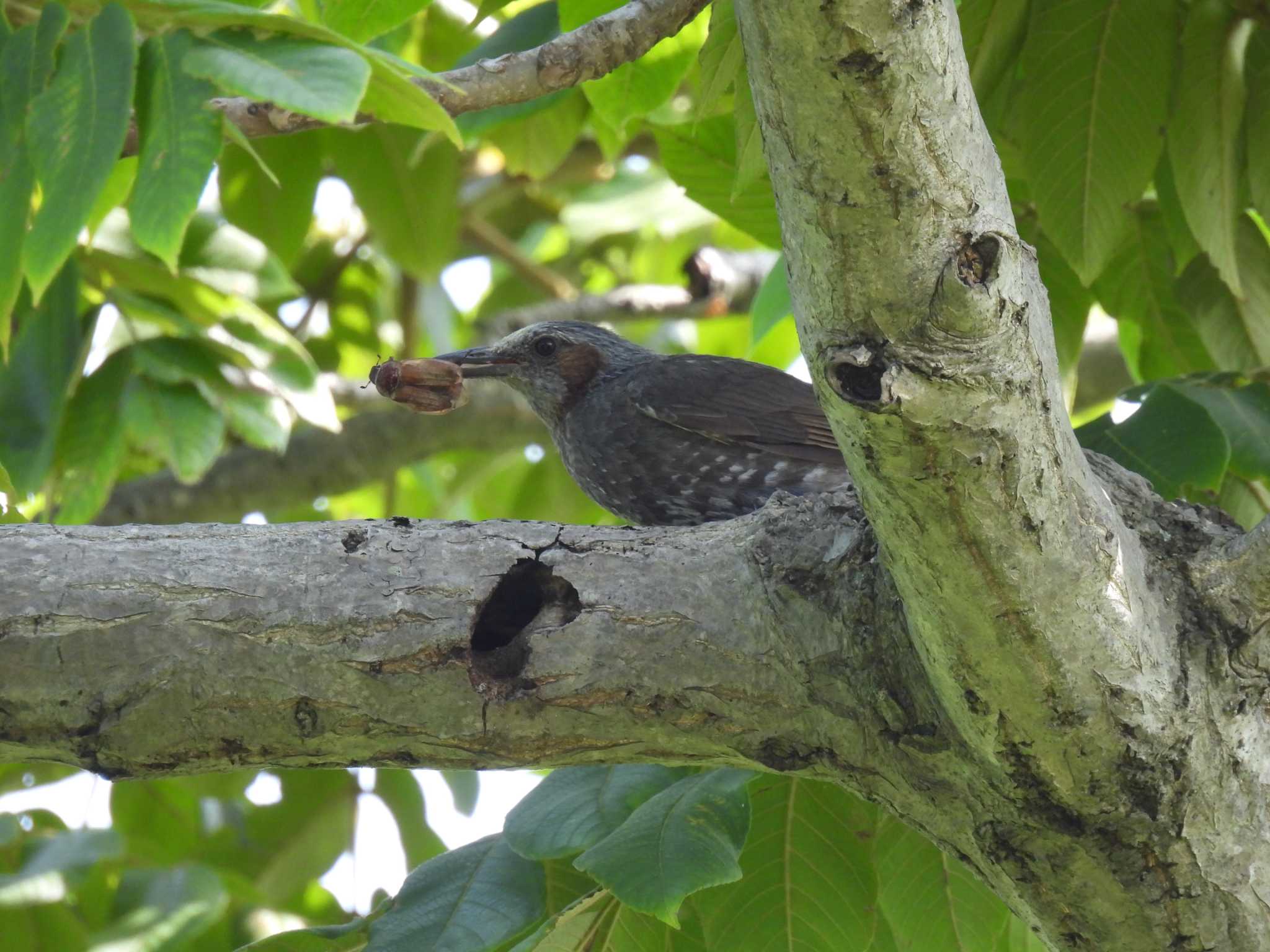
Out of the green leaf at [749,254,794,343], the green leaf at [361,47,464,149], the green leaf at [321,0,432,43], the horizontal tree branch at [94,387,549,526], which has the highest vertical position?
the horizontal tree branch at [94,387,549,526]

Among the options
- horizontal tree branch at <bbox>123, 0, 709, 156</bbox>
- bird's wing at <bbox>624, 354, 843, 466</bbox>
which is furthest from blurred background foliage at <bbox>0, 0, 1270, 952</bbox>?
bird's wing at <bbox>624, 354, 843, 466</bbox>

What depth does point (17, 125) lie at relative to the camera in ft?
8.58

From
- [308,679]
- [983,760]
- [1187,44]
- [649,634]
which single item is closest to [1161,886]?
[983,760]

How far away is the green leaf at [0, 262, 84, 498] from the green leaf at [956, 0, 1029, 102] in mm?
2527

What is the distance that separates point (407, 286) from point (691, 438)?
8.77ft

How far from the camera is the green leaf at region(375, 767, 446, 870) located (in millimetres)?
5062

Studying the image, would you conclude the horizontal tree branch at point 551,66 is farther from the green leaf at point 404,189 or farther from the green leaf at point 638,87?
the green leaf at point 404,189

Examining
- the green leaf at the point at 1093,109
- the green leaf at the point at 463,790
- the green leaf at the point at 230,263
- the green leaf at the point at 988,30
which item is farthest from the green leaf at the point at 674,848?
the green leaf at the point at 230,263

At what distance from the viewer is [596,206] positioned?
6309 millimetres

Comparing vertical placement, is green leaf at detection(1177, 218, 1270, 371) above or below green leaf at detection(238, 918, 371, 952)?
above

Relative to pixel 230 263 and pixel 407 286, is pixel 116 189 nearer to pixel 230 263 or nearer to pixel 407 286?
pixel 230 263

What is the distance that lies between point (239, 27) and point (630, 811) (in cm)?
168

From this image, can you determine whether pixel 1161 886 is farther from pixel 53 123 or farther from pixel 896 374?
pixel 53 123

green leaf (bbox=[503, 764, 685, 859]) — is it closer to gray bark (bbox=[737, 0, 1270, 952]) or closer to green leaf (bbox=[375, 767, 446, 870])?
gray bark (bbox=[737, 0, 1270, 952])
